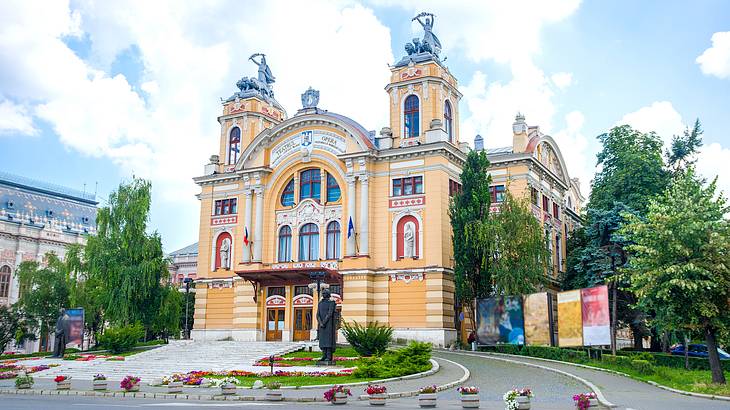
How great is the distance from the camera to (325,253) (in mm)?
48219

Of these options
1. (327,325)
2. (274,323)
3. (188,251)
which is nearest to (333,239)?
(274,323)

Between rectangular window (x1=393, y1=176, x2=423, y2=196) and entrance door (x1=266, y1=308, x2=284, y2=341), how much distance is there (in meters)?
12.1

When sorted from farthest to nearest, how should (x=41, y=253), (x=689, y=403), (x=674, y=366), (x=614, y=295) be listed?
(x=41, y=253) < (x=614, y=295) < (x=674, y=366) < (x=689, y=403)

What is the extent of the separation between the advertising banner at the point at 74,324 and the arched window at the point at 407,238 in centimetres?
2130

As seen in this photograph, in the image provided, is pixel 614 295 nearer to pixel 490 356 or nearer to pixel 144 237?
pixel 490 356

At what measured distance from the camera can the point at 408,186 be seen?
4650 cm

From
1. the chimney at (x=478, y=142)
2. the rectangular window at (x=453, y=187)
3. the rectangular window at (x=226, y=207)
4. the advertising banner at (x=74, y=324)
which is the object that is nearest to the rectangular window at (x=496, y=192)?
the rectangular window at (x=453, y=187)

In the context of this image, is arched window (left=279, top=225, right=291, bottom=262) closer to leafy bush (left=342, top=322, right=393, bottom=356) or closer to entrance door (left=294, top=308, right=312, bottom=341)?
entrance door (left=294, top=308, right=312, bottom=341)

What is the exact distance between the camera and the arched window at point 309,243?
48969mm

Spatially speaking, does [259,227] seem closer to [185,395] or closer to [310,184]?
[310,184]

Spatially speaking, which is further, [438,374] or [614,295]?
[614,295]

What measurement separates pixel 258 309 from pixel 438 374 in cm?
2376

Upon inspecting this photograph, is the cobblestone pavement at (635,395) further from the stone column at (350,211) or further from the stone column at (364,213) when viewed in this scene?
the stone column at (350,211)

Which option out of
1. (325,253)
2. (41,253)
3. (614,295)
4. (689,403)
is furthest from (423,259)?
(41,253)
